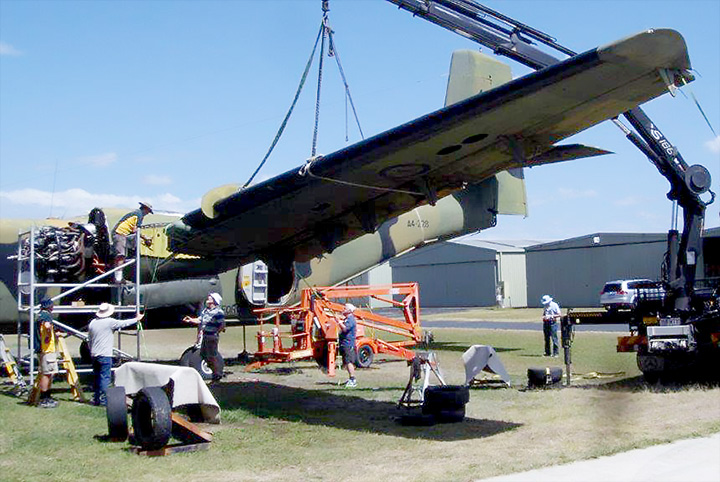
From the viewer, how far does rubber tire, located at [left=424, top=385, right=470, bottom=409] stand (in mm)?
10711

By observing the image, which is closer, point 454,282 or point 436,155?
point 436,155

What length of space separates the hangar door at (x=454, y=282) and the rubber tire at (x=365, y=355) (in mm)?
40817

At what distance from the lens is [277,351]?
723 inches

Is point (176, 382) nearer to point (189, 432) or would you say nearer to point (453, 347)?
point (189, 432)

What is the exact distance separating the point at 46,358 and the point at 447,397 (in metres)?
6.23

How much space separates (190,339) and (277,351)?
38.1ft

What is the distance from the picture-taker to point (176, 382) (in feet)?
32.2

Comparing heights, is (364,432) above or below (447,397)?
below

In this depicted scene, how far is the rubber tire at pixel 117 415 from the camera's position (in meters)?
9.68

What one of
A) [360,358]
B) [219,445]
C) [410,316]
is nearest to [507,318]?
[410,316]

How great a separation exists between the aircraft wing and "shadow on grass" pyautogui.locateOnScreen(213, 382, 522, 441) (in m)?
2.62

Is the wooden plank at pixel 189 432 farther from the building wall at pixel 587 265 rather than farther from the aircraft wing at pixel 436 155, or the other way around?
the building wall at pixel 587 265

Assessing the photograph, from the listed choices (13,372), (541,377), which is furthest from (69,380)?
(541,377)

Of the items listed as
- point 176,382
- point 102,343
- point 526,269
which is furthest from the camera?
point 526,269
